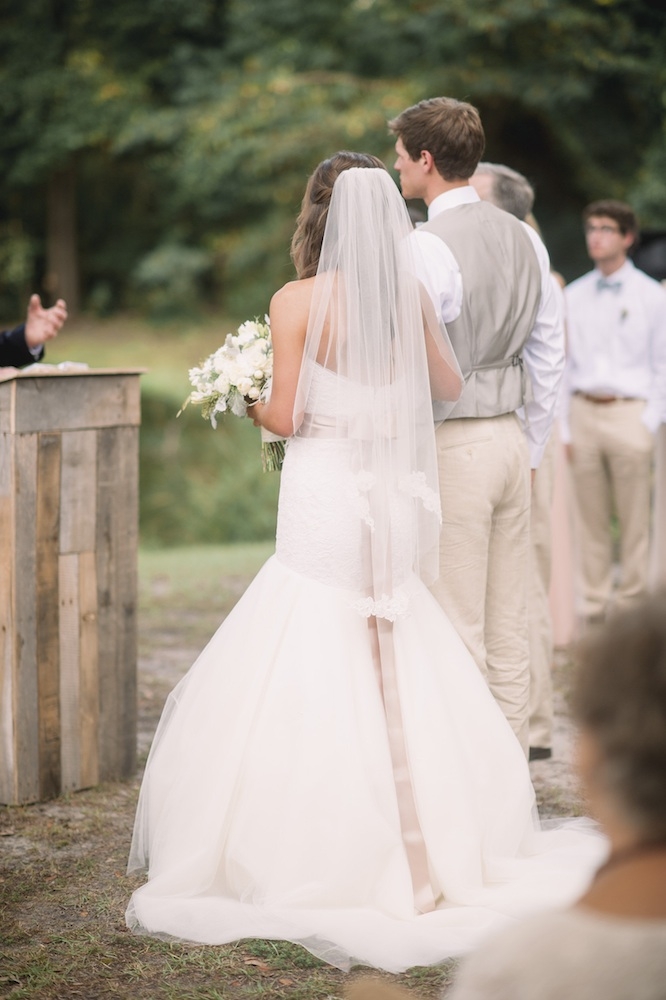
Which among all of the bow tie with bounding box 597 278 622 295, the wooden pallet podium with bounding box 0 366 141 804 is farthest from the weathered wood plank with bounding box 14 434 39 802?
the bow tie with bounding box 597 278 622 295

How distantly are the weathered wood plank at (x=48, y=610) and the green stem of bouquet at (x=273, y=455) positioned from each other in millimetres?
822

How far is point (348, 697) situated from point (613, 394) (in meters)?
3.82

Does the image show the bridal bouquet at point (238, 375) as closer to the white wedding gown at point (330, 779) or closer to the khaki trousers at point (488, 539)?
the white wedding gown at point (330, 779)

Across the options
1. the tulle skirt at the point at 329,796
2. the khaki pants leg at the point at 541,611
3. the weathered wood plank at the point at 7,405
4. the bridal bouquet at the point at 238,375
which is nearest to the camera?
the tulle skirt at the point at 329,796

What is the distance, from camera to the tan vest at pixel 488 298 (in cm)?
371

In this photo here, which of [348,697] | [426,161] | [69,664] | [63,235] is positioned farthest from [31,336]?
[63,235]

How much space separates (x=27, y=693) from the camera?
4117 millimetres

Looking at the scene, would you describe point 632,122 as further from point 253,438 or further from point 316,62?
point 253,438

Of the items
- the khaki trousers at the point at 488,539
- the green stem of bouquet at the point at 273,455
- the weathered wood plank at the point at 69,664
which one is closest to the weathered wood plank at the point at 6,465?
the weathered wood plank at the point at 69,664

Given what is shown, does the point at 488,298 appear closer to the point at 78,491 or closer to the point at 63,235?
the point at 78,491

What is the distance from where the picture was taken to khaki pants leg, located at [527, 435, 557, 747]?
15.5ft

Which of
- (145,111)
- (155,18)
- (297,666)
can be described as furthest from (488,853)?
(155,18)

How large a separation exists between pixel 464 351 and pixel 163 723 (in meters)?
1.51

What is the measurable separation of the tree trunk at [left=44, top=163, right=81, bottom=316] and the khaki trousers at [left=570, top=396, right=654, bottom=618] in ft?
56.1
